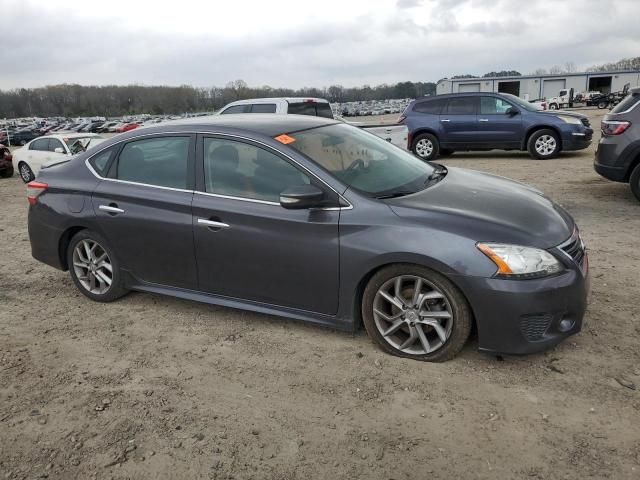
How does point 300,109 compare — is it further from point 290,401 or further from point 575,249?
point 290,401

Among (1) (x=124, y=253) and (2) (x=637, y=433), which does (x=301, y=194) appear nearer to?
(1) (x=124, y=253)

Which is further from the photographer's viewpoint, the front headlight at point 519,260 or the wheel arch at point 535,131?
the wheel arch at point 535,131

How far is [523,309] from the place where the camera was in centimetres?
313

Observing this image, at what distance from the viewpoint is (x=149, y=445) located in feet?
9.16

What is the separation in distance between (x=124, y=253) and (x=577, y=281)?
344 cm

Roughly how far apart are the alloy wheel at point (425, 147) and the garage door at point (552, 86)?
2454 inches

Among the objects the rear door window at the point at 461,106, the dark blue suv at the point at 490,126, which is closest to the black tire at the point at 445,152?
the dark blue suv at the point at 490,126

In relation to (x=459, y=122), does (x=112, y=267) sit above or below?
below

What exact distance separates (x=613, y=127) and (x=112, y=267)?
22.6 ft

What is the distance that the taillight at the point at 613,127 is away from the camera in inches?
289

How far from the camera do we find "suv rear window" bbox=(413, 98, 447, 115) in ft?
45.1

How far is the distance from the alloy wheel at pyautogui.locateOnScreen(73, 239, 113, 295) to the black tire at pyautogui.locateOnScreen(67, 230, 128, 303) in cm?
2

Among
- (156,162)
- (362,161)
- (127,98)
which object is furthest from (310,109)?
(127,98)

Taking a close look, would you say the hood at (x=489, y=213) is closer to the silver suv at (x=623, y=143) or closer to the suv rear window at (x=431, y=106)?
the silver suv at (x=623, y=143)
